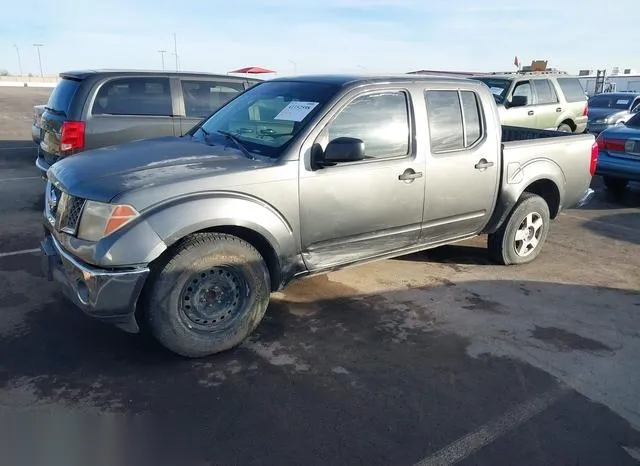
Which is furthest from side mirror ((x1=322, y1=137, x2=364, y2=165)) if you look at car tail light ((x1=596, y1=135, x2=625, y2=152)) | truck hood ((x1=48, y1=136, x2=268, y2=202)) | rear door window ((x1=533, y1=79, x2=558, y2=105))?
rear door window ((x1=533, y1=79, x2=558, y2=105))

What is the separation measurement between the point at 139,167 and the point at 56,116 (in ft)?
12.8

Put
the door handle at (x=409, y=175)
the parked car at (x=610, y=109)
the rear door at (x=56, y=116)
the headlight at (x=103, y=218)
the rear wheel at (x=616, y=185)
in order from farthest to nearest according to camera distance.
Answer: the parked car at (x=610, y=109)
the rear wheel at (x=616, y=185)
the rear door at (x=56, y=116)
the door handle at (x=409, y=175)
the headlight at (x=103, y=218)

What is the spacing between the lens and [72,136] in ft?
21.2

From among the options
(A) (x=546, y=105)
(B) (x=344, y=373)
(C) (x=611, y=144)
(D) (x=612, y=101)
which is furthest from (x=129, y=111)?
(D) (x=612, y=101)

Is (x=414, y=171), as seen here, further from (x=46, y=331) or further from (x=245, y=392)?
(x=46, y=331)

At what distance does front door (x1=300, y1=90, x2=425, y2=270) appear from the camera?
3.94 meters

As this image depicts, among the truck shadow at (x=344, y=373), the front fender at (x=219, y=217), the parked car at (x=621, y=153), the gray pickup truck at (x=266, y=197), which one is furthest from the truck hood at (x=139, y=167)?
the parked car at (x=621, y=153)

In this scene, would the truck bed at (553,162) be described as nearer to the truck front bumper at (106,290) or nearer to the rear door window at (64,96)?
the truck front bumper at (106,290)

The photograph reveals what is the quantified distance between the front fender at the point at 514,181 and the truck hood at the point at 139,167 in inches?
104

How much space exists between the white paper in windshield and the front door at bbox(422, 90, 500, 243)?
3.65 ft

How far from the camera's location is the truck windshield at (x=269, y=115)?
3990 millimetres

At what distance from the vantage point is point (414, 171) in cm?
440

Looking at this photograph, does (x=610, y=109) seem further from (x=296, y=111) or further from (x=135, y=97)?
(x=296, y=111)

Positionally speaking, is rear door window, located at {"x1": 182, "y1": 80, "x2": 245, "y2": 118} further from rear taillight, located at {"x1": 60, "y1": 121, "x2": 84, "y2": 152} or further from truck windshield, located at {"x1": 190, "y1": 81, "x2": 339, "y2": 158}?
truck windshield, located at {"x1": 190, "y1": 81, "x2": 339, "y2": 158}
